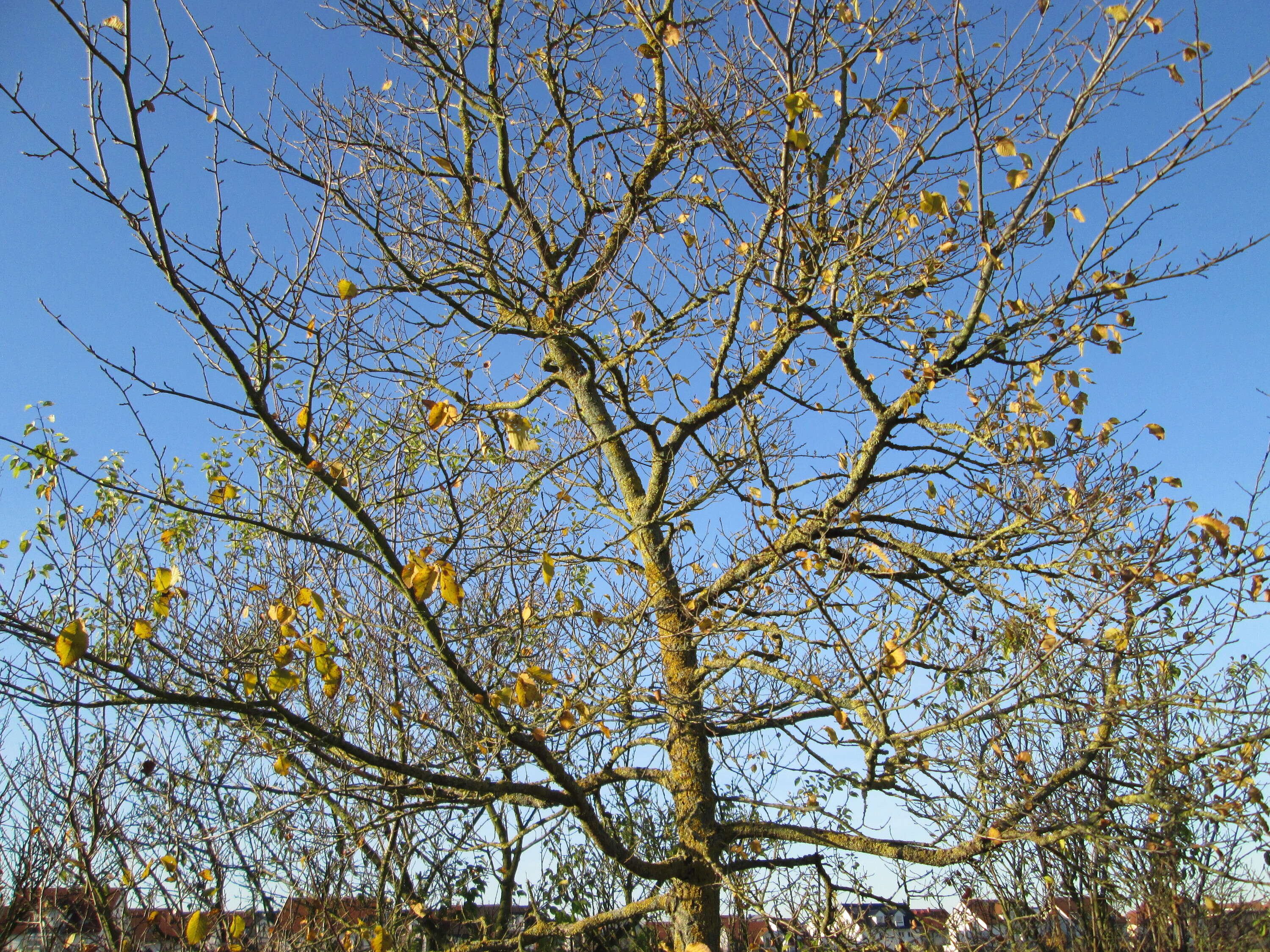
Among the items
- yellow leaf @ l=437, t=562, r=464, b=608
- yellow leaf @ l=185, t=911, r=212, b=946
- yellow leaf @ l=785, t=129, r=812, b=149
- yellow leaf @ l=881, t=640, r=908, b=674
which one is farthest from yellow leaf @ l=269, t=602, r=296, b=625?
yellow leaf @ l=785, t=129, r=812, b=149

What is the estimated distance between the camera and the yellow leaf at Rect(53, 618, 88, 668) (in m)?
2.24

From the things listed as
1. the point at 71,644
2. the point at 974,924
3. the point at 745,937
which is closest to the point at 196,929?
the point at 71,644

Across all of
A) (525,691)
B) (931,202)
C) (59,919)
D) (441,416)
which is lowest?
(59,919)

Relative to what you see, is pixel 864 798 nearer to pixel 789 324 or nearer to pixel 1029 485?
pixel 1029 485

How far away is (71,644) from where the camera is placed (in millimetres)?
2275

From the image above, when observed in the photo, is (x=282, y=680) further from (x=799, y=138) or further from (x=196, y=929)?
(x=799, y=138)

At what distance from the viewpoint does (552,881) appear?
6.48 meters

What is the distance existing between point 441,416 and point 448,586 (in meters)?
0.85

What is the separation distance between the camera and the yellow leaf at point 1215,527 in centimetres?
309

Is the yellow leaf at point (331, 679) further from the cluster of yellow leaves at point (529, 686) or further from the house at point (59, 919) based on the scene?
the house at point (59, 919)

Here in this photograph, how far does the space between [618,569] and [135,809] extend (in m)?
4.10

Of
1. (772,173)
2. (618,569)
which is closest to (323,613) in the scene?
(618,569)

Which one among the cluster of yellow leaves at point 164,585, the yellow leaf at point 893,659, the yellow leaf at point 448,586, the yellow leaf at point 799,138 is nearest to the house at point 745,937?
the yellow leaf at point 893,659

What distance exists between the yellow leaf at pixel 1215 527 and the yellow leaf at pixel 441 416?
296 cm
